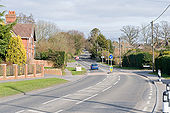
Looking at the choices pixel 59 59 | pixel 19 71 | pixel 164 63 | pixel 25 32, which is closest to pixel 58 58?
pixel 59 59

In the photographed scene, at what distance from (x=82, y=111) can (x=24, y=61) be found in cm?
2646

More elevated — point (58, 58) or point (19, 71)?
point (58, 58)

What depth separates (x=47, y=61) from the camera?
51.0m

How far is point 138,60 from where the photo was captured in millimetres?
55094

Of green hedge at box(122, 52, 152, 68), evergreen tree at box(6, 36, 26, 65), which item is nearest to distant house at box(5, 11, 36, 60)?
evergreen tree at box(6, 36, 26, 65)

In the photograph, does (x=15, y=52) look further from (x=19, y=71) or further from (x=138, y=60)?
(x=138, y=60)

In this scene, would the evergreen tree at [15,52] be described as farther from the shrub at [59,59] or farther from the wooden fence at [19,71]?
the shrub at [59,59]

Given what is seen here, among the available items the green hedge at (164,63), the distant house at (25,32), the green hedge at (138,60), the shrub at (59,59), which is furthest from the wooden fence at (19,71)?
the green hedge at (138,60)

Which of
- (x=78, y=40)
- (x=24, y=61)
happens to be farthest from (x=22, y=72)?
(x=78, y=40)

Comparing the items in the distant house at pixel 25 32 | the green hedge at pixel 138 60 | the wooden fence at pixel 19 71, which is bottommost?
the wooden fence at pixel 19 71

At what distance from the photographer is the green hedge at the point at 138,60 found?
50969 mm

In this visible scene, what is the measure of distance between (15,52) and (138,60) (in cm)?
2888

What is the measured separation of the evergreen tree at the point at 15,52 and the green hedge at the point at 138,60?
1014 inches

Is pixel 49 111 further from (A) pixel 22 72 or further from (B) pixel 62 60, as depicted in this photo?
(B) pixel 62 60
